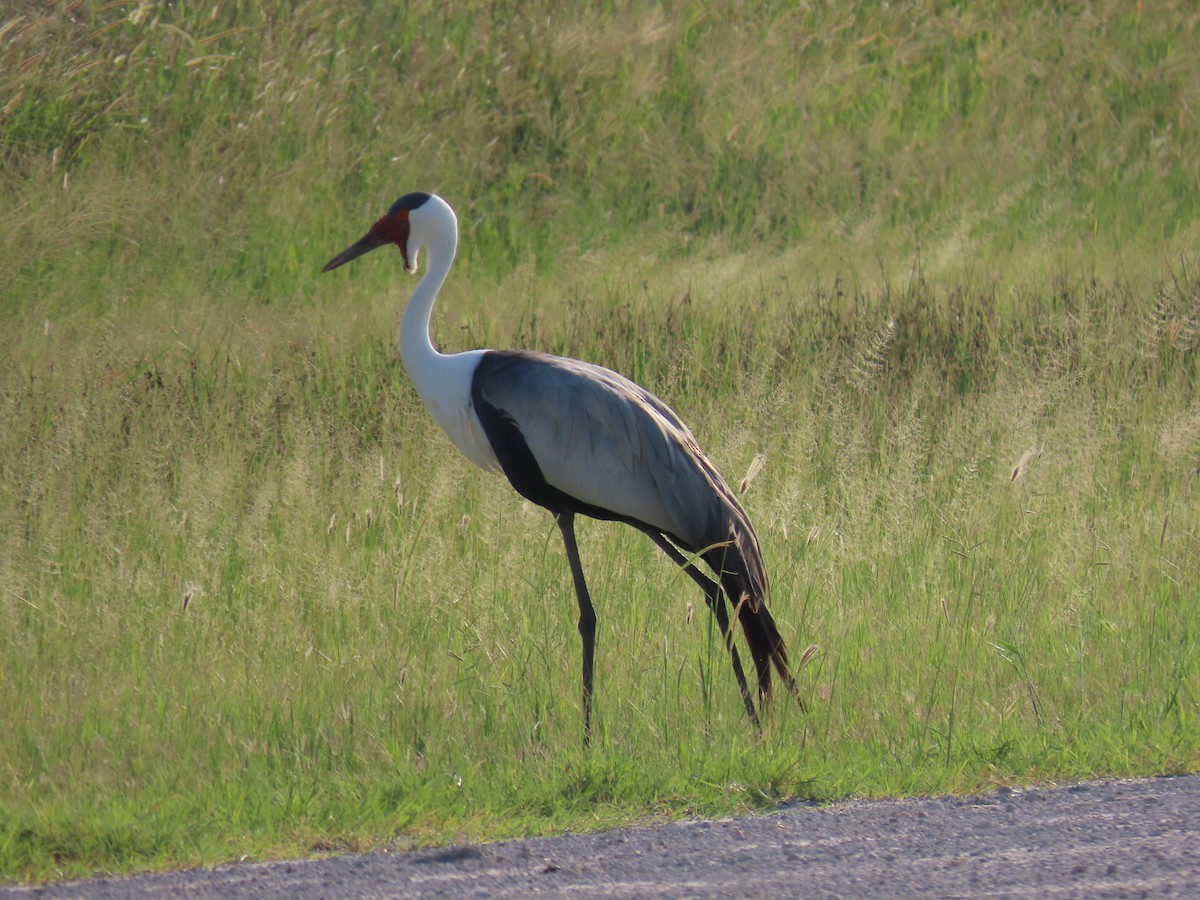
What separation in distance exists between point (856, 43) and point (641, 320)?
20.2 ft

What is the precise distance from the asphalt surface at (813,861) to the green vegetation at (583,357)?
19 centimetres

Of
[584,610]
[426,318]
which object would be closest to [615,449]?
[584,610]

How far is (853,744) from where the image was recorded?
4602mm

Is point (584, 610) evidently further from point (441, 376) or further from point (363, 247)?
point (363, 247)

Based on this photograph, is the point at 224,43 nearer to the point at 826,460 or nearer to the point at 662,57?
the point at 662,57

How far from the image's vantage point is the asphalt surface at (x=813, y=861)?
338 cm

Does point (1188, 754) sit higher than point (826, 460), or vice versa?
point (826, 460)

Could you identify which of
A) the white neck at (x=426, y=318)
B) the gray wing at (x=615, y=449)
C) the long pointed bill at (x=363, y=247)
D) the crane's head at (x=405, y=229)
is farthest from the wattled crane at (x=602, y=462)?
the long pointed bill at (x=363, y=247)

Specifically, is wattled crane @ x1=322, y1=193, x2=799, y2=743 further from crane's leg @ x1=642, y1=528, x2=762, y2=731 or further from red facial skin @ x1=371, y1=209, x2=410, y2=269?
red facial skin @ x1=371, y1=209, x2=410, y2=269

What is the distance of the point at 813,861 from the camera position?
3586mm

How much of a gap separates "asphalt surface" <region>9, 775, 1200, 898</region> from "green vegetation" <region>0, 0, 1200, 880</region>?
0.62ft

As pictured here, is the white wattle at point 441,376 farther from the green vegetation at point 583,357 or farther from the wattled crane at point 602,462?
the green vegetation at point 583,357

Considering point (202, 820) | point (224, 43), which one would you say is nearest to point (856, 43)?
point (224, 43)

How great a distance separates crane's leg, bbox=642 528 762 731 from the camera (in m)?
4.90
